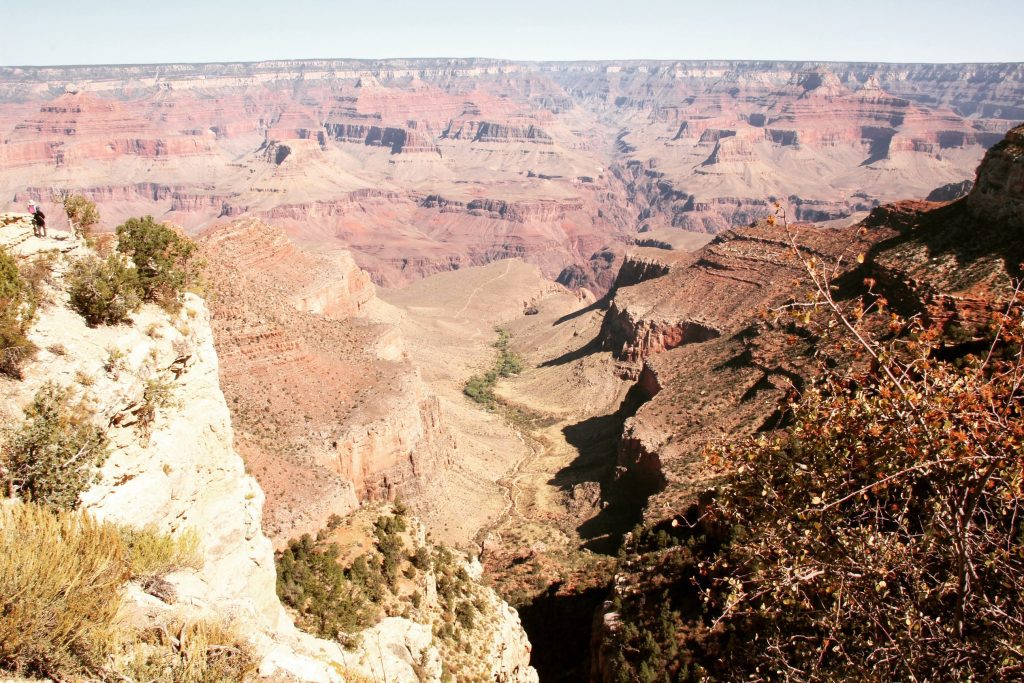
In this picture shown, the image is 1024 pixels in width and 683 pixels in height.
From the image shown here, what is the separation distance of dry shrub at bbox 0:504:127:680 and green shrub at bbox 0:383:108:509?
0.62m

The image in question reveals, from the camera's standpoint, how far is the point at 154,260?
55.5 ft

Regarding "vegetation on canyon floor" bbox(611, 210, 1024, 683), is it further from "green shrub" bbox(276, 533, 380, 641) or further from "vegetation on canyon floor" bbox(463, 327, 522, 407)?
"vegetation on canyon floor" bbox(463, 327, 522, 407)

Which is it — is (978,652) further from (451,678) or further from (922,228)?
(922,228)

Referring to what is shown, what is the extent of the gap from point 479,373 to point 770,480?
60.1m

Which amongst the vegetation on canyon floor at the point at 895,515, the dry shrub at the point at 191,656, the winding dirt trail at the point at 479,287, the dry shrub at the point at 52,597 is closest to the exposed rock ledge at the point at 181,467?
the dry shrub at the point at 191,656

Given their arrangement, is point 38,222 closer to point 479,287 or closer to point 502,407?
point 502,407

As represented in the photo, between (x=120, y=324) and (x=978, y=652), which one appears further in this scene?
(x=120, y=324)

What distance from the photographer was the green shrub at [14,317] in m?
11.9

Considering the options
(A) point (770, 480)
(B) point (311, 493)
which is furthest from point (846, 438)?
(B) point (311, 493)

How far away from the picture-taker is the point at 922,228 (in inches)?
1655

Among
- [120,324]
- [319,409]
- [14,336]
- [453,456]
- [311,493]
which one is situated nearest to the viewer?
[14,336]

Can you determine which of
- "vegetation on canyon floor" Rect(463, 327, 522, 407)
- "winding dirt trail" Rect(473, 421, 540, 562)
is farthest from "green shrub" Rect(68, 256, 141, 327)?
"vegetation on canyon floor" Rect(463, 327, 522, 407)

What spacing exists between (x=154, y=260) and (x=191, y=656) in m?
10.4

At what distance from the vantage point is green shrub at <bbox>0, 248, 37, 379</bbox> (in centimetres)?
1188
